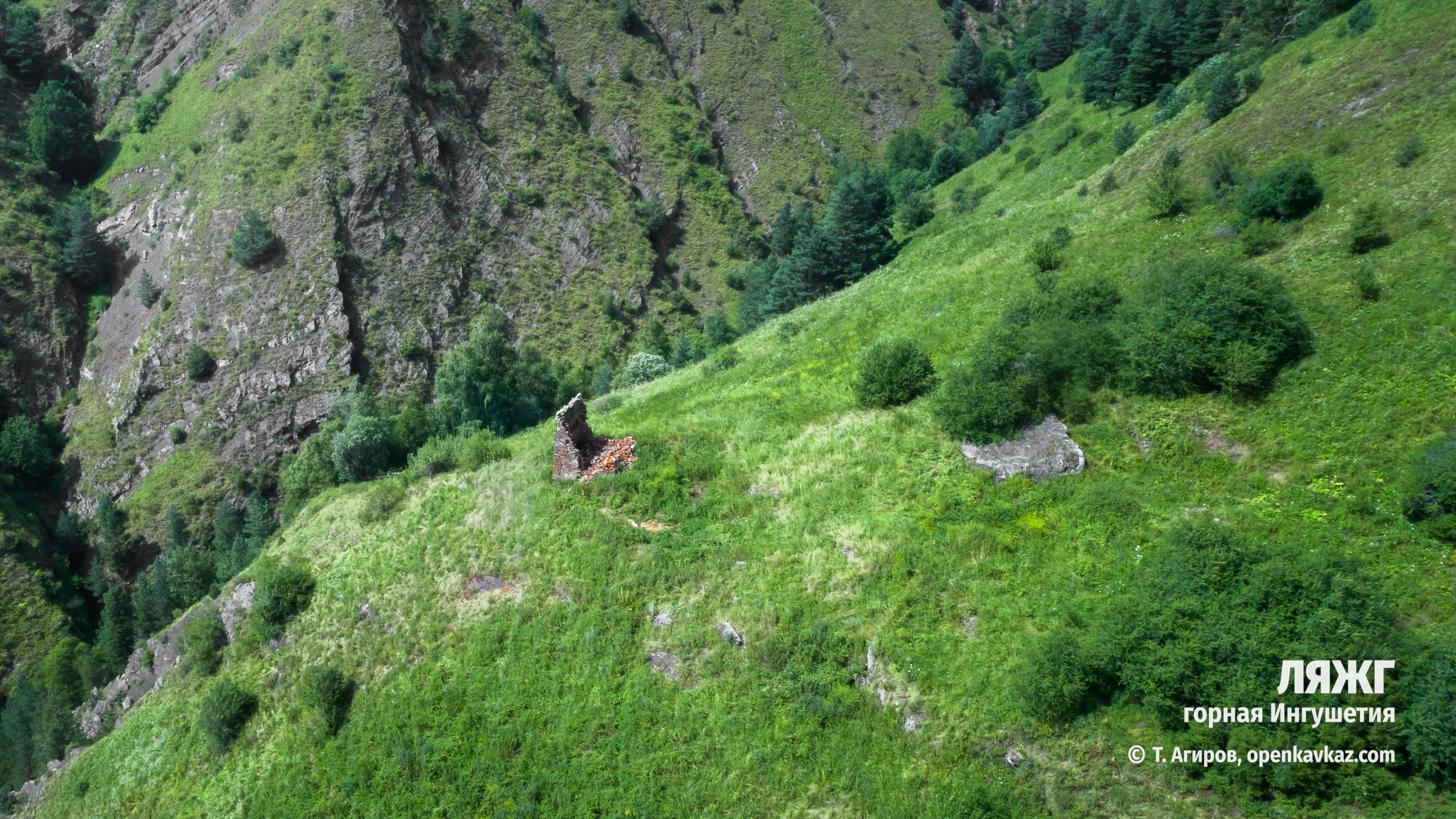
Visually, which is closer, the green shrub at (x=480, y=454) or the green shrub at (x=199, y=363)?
the green shrub at (x=480, y=454)

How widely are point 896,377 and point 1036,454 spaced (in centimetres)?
620

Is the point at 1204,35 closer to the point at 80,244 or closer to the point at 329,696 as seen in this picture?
the point at 329,696

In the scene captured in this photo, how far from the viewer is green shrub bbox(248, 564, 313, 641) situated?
24.7 meters

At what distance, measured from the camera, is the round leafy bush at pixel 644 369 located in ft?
170

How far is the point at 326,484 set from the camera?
175 ft

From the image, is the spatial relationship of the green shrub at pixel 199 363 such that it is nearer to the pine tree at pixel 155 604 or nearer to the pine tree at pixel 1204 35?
the pine tree at pixel 155 604

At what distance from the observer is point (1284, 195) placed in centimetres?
2484

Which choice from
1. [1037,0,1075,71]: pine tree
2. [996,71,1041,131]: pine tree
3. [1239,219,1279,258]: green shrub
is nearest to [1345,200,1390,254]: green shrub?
[1239,219,1279,258]: green shrub

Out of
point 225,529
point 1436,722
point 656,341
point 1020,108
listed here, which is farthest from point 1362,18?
point 225,529

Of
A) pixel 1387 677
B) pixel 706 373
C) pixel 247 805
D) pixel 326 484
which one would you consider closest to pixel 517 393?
pixel 326 484

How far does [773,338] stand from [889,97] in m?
87.3

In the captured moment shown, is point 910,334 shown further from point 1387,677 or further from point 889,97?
point 889,97

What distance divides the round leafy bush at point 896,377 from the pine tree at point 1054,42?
88.1 meters

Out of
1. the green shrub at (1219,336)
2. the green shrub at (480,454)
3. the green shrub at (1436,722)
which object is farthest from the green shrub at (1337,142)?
the green shrub at (480,454)
